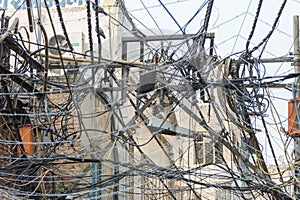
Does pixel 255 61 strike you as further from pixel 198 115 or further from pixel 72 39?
pixel 72 39

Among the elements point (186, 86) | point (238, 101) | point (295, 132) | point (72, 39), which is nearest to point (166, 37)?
point (186, 86)

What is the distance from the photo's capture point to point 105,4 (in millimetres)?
8992

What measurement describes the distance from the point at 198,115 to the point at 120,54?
69.7 inches

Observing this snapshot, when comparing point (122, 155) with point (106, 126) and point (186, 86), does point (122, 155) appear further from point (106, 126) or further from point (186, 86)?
point (186, 86)

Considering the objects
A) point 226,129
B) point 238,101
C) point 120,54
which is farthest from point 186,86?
point 120,54

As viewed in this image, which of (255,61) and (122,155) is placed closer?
(255,61)

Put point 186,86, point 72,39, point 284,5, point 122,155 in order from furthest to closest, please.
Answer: point 72,39 → point 122,155 → point 186,86 → point 284,5

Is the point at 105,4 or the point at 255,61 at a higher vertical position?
the point at 105,4

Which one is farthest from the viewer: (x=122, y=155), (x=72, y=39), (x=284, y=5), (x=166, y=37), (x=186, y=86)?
(x=72, y=39)

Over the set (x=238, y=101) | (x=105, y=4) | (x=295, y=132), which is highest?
(x=105, y=4)

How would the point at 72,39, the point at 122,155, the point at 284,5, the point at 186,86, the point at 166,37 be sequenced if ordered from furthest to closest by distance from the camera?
the point at 72,39 < the point at 122,155 < the point at 166,37 < the point at 186,86 < the point at 284,5

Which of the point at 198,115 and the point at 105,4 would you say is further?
the point at 105,4

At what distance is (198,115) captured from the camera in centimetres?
586

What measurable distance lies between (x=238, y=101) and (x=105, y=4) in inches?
182
